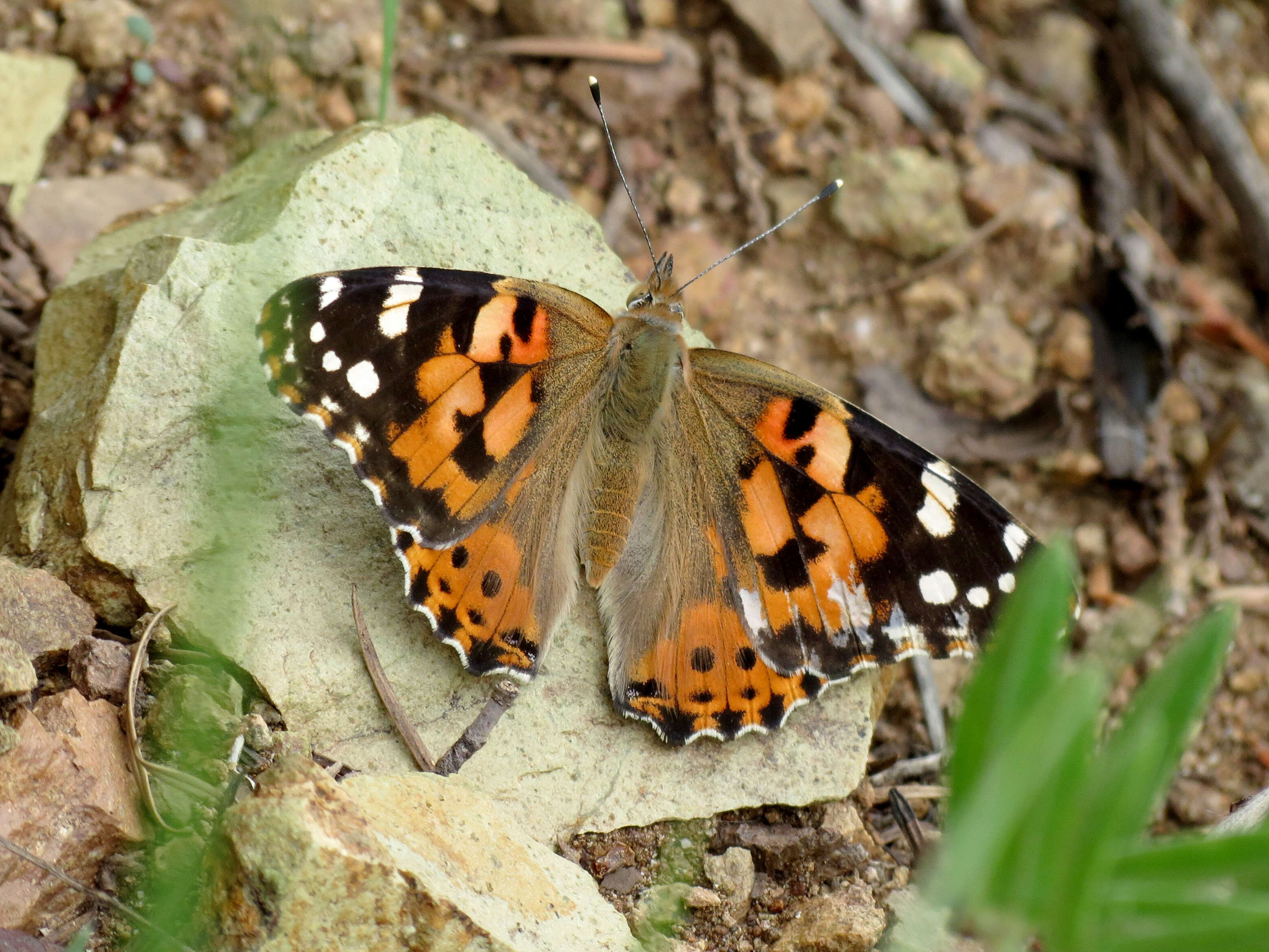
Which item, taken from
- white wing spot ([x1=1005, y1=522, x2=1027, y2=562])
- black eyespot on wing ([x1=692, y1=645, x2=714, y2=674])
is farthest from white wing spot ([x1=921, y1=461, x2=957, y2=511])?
black eyespot on wing ([x1=692, y1=645, x2=714, y2=674])

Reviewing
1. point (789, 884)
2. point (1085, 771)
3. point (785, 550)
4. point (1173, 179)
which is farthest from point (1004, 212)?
point (1085, 771)

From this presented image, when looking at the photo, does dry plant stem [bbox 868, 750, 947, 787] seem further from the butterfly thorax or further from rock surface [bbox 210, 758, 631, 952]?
rock surface [bbox 210, 758, 631, 952]

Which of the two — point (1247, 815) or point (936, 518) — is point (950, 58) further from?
point (1247, 815)

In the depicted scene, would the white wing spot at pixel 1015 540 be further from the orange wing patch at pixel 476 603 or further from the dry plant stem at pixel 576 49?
the dry plant stem at pixel 576 49

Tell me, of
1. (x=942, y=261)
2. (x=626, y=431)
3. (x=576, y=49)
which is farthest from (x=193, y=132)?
(x=942, y=261)

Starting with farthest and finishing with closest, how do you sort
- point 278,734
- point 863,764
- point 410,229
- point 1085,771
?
point 410,229 < point 863,764 < point 278,734 < point 1085,771

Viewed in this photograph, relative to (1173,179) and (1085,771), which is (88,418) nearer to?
(1085,771)
